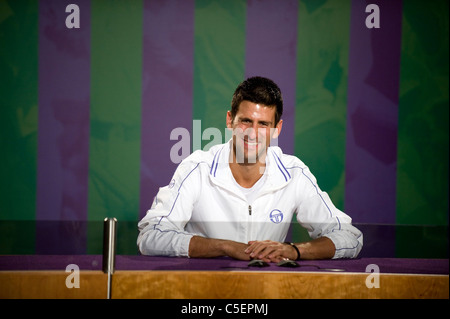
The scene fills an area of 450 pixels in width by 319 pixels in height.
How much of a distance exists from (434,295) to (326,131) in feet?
6.14

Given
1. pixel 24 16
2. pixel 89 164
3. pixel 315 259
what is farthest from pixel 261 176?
pixel 24 16

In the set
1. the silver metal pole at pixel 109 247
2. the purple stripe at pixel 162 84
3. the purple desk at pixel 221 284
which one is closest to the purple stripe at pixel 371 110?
the purple stripe at pixel 162 84

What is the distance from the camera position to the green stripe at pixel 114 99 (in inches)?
124

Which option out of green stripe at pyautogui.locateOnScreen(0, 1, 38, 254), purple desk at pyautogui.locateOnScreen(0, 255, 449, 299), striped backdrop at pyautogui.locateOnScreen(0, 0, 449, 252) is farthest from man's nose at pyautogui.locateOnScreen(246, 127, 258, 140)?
green stripe at pyautogui.locateOnScreen(0, 1, 38, 254)

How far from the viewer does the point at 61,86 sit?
3135 millimetres

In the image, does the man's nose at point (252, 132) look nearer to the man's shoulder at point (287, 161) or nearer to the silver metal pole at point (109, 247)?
the man's shoulder at point (287, 161)

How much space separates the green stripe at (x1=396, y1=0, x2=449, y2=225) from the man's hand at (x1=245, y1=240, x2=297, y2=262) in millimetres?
1719

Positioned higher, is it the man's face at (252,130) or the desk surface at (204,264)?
the man's face at (252,130)

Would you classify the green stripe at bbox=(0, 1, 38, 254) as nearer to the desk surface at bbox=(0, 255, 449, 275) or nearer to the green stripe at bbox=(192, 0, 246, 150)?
the green stripe at bbox=(192, 0, 246, 150)

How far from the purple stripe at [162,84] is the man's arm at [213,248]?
1.41 metres

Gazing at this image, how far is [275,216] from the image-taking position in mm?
2270

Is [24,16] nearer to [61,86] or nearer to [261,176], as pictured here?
[61,86]

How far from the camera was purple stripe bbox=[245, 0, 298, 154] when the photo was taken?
3184 millimetres

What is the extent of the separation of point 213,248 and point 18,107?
196 cm
